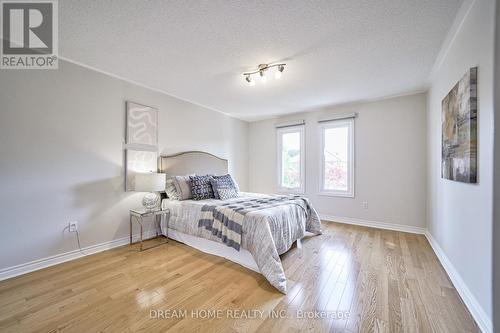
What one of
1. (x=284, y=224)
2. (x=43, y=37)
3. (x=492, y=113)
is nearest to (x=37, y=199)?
(x=43, y=37)

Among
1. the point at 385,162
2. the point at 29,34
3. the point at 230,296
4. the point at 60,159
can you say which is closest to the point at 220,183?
the point at 230,296

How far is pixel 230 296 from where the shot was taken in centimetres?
175

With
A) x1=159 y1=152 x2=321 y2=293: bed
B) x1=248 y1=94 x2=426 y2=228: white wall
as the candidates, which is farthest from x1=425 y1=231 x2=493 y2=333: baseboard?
x1=159 y1=152 x2=321 y2=293: bed

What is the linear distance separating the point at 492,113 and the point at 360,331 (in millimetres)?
1698

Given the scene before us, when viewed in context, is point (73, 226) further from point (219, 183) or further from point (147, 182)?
point (219, 183)

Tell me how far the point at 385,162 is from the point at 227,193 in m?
2.92

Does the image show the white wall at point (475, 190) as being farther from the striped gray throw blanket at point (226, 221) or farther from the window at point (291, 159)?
the window at point (291, 159)

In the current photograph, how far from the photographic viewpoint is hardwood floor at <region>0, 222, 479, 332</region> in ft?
4.73

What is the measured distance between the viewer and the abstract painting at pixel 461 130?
5.03ft

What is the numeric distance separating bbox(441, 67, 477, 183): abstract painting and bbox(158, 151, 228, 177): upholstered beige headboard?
357cm

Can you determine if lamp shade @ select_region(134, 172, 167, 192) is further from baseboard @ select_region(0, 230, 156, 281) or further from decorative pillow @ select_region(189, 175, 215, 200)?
baseboard @ select_region(0, 230, 156, 281)

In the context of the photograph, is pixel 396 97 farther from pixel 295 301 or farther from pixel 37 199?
pixel 37 199

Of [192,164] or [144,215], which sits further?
[192,164]

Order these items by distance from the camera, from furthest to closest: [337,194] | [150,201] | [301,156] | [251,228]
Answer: [301,156]
[337,194]
[150,201]
[251,228]
